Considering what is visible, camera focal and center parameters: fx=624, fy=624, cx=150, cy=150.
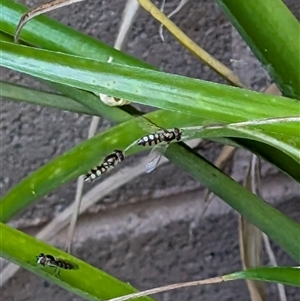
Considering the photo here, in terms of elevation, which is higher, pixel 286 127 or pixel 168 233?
pixel 168 233

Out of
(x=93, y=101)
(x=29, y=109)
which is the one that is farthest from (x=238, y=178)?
(x=93, y=101)

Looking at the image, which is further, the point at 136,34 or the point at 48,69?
the point at 136,34

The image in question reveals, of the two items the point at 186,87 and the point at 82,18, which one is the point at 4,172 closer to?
the point at 82,18

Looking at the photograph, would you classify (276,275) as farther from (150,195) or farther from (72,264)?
(150,195)

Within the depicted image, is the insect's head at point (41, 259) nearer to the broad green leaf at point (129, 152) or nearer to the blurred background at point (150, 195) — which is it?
the broad green leaf at point (129, 152)

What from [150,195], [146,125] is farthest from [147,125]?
[150,195]
